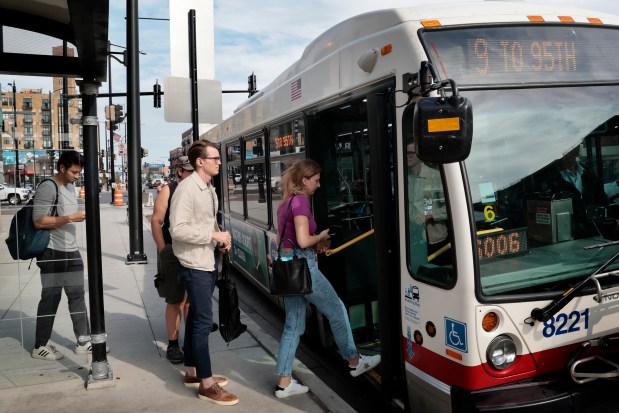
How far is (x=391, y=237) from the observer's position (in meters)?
3.70

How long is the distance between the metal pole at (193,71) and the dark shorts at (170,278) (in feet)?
7.45

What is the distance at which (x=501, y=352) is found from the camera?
315 cm

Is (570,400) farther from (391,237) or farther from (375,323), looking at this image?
(375,323)

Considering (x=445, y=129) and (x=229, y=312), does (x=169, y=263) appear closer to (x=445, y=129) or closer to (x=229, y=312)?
(x=229, y=312)

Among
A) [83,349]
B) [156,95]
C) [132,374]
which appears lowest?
[132,374]

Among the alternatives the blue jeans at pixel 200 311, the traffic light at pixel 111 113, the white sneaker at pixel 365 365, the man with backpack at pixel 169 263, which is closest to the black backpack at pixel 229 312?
the blue jeans at pixel 200 311

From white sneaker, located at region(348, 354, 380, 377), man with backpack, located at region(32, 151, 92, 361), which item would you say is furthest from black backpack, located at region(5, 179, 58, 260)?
white sneaker, located at region(348, 354, 380, 377)

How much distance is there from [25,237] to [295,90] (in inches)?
106

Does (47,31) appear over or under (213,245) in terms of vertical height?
over

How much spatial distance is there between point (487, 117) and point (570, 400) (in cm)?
160

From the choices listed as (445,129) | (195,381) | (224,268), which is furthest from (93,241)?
(445,129)

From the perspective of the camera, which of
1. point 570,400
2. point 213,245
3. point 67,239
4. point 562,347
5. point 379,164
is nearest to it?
point 570,400

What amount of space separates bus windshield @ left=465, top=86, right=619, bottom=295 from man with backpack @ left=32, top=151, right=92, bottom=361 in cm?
329

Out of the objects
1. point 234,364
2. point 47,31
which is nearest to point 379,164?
point 234,364
